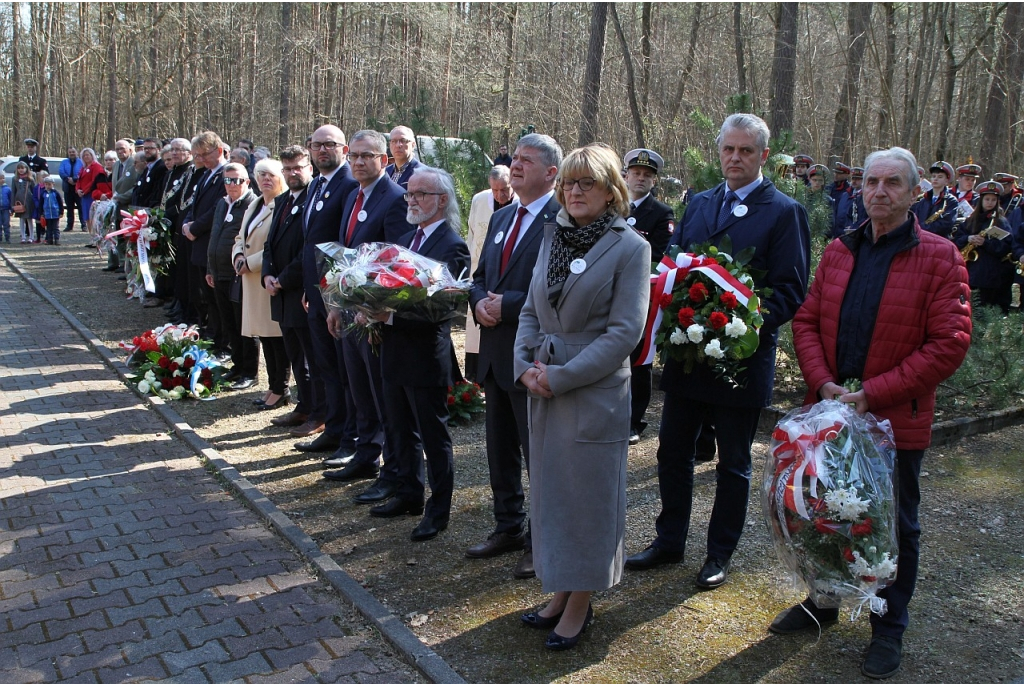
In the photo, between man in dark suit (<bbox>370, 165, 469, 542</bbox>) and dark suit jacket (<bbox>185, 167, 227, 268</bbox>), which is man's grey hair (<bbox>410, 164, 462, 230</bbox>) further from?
dark suit jacket (<bbox>185, 167, 227, 268</bbox>)

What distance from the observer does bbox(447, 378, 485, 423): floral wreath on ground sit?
793cm

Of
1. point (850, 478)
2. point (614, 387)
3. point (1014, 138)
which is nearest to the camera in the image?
point (850, 478)

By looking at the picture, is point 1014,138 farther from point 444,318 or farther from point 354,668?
point 354,668

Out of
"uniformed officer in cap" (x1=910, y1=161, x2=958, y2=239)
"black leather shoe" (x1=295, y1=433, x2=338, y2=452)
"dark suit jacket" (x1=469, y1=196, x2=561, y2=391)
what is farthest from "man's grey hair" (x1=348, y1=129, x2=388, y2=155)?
"uniformed officer in cap" (x1=910, y1=161, x2=958, y2=239)

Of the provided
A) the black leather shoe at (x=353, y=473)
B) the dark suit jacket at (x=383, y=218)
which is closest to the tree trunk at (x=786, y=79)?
the dark suit jacket at (x=383, y=218)

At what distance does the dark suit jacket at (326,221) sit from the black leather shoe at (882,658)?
4.53m

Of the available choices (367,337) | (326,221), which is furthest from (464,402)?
(367,337)

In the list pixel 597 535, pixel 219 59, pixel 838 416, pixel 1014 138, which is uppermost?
pixel 219 59

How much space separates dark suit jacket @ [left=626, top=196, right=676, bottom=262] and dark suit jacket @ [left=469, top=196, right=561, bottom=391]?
7.93 ft

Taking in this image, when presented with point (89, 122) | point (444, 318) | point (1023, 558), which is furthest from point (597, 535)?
Answer: point (89, 122)

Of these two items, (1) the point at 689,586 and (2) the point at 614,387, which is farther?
(1) the point at 689,586

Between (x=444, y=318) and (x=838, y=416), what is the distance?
2482 millimetres

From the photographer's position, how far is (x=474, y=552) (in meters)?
4.98

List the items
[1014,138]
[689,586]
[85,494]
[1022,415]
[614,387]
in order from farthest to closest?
[1014,138] < [1022,415] < [85,494] < [689,586] < [614,387]
